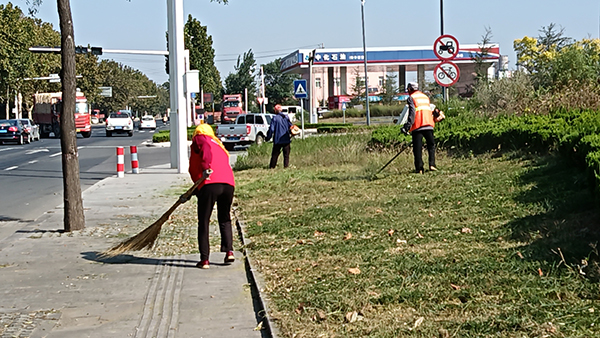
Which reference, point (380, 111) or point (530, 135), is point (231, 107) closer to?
point (380, 111)

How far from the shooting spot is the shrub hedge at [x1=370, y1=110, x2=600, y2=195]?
30.8 ft

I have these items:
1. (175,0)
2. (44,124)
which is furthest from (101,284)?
(44,124)

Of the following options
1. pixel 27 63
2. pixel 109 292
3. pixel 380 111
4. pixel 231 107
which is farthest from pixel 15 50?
pixel 109 292

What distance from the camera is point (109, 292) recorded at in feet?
23.4

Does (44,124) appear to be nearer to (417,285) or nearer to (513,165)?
(513,165)

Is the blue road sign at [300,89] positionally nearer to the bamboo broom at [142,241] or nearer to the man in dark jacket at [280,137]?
the man in dark jacket at [280,137]

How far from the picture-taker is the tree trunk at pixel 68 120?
35.0ft

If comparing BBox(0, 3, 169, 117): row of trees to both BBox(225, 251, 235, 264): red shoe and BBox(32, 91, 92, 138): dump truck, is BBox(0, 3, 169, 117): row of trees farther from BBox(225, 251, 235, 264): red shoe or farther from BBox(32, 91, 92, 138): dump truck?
BBox(225, 251, 235, 264): red shoe

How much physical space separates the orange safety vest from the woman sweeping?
644cm

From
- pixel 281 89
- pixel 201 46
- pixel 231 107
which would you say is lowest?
pixel 231 107

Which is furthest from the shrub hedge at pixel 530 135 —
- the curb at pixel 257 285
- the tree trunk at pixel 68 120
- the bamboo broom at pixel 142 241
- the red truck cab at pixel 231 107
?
the red truck cab at pixel 231 107

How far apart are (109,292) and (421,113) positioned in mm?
7989

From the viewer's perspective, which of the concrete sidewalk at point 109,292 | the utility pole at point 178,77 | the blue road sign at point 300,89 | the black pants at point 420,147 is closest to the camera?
the concrete sidewalk at point 109,292

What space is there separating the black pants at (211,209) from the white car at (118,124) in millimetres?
53262
